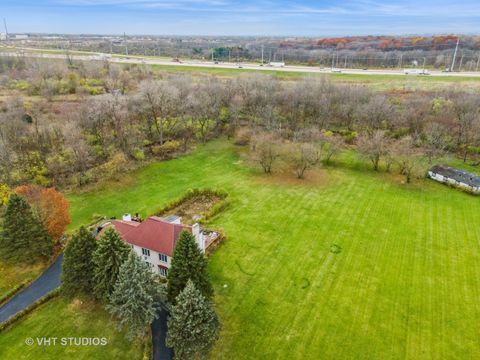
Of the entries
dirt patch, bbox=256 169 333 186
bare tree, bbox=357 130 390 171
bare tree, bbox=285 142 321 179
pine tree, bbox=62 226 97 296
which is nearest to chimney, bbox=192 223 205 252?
pine tree, bbox=62 226 97 296

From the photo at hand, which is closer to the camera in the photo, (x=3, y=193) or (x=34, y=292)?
(x=34, y=292)

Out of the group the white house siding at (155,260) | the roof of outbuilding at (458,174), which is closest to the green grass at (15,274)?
the white house siding at (155,260)

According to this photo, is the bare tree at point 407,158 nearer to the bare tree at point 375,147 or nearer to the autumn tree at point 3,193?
the bare tree at point 375,147

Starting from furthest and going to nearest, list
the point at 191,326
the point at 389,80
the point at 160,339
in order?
1. the point at 389,80
2. the point at 160,339
3. the point at 191,326

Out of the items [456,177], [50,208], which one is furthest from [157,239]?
[456,177]

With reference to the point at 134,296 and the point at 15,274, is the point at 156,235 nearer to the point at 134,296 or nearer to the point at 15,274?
the point at 134,296

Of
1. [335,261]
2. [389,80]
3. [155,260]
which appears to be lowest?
[335,261]

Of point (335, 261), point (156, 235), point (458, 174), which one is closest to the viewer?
point (156, 235)
